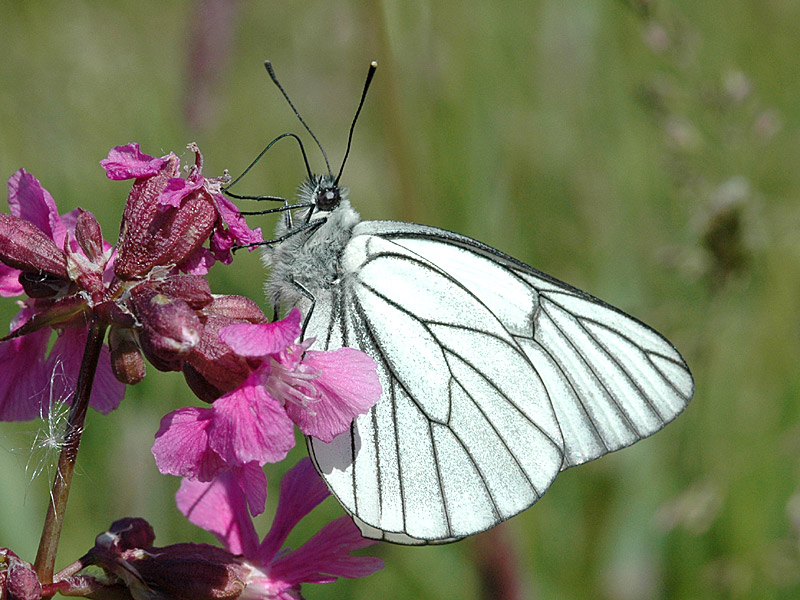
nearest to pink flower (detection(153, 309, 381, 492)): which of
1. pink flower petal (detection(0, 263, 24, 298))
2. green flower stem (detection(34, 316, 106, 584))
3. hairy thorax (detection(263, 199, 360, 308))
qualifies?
green flower stem (detection(34, 316, 106, 584))

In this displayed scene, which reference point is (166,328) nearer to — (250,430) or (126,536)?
(250,430)

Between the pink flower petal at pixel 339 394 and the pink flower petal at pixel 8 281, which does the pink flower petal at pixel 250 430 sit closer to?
the pink flower petal at pixel 339 394

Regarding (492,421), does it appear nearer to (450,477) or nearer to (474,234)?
(450,477)

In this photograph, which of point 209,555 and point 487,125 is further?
point 487,125

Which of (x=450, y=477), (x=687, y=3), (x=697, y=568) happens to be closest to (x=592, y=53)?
(x=687, y=3)

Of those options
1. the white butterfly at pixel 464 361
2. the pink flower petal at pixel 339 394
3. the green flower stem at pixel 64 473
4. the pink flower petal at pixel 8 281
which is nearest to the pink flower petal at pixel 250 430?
the pink flower petal at pixel 339 394
